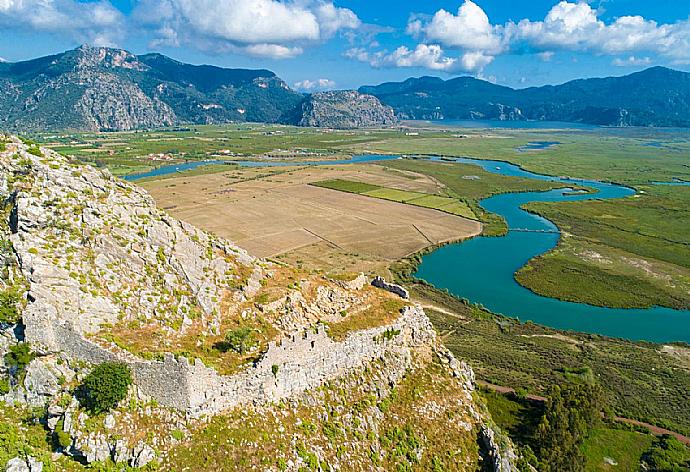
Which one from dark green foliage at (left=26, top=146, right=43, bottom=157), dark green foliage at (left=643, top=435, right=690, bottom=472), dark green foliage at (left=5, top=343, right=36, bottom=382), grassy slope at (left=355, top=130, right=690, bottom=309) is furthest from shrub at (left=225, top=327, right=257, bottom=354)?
grassy slope at (left=355, top=130, right=690, bottom=309)

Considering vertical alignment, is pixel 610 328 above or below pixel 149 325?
below

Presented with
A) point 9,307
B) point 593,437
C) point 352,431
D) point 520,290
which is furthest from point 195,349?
point 520,290

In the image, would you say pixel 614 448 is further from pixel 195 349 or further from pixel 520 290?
pixel 520 290

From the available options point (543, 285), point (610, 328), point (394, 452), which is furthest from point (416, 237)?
point (394, 452)

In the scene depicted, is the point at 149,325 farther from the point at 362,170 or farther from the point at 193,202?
the point at 362,170

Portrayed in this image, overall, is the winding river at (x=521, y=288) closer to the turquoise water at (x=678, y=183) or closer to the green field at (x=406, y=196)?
the green field at (x=406, y=196)

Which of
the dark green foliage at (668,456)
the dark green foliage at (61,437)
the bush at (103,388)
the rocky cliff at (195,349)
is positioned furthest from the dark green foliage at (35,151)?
the dark green foliage at (668,456)
